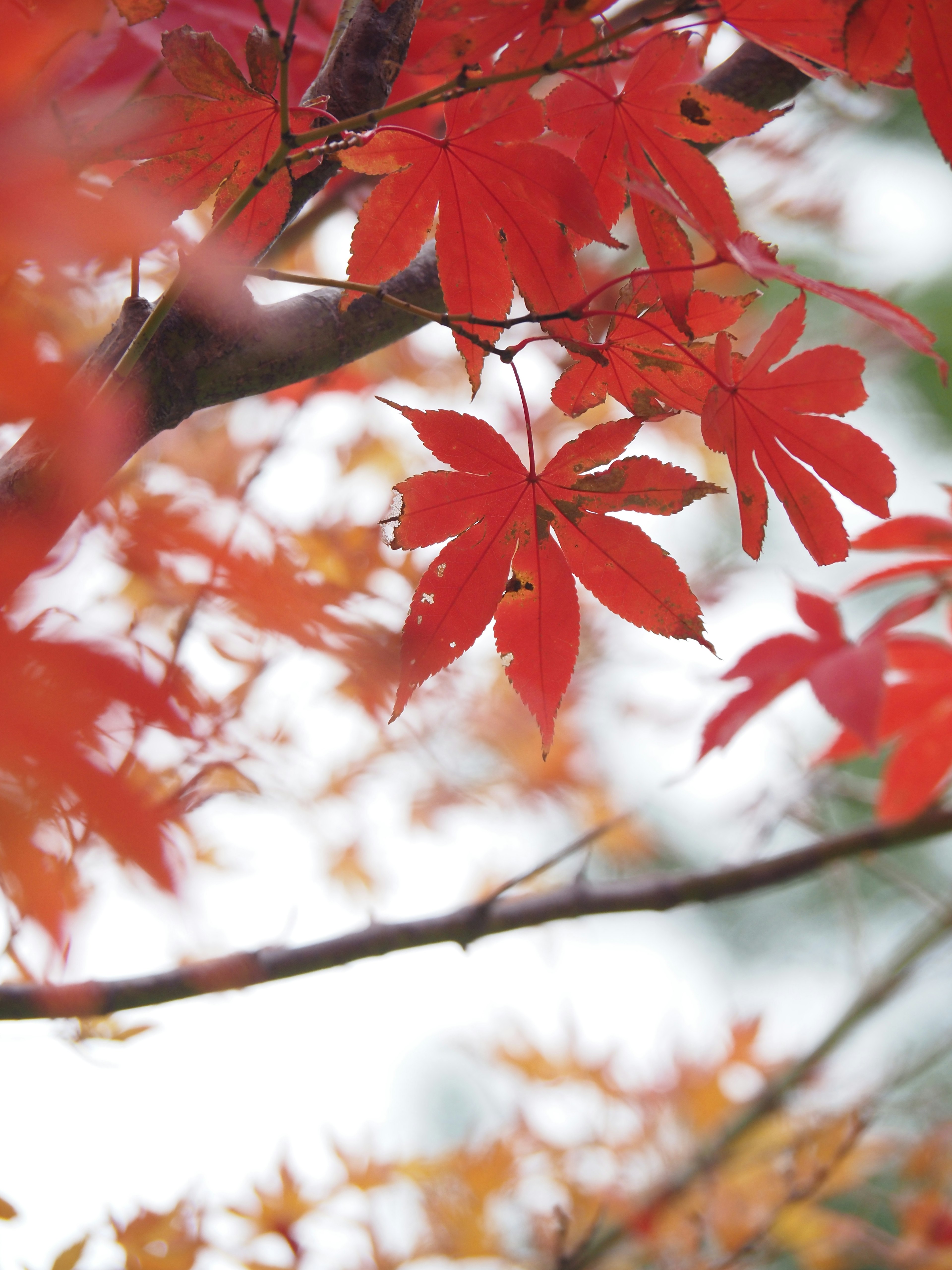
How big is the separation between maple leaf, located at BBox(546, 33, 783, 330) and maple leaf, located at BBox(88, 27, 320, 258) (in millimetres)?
111

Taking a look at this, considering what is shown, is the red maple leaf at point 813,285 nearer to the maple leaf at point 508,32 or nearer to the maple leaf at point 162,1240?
the maple leaf at point 508,32

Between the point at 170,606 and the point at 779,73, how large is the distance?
1.74ft

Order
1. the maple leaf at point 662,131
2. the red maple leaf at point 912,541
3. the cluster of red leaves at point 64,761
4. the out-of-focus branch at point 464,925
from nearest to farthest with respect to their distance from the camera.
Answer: the cluster of red leaves at point 64,761 < the maple leaf at point 662,131 < the out-of-focus branch at point 464,925 < the red maple leaf at point 912,541

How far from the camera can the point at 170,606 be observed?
0.63 metres

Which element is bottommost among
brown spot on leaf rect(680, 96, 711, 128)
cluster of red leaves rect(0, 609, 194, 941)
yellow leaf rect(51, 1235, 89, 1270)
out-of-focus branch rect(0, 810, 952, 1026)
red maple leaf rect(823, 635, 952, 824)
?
yellow leaf rect(51, 1235, 89, 1270)

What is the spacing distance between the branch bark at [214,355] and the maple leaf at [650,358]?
0.41ft

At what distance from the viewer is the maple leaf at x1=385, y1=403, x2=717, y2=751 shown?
1.08ft

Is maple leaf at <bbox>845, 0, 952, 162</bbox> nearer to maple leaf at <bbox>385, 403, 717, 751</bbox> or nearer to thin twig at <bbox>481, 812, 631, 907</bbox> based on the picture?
maple leaf at <bbox>385, 403, 717, 751</bbox>

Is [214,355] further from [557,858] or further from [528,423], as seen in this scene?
[557,858]

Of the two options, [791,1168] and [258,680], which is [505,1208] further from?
[258,680]

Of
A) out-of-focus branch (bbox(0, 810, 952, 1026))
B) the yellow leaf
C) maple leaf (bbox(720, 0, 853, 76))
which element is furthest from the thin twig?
maple leaf (bbox(720, 0, 853, 76))

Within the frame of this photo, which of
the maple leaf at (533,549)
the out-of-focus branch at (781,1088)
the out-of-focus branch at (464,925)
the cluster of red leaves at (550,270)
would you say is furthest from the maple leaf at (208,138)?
the out-of-focus branch at (781,1088)

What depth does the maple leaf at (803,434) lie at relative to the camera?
0.33 meters

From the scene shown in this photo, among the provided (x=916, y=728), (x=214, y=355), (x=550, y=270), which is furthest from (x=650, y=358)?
(x=916, y=728)
